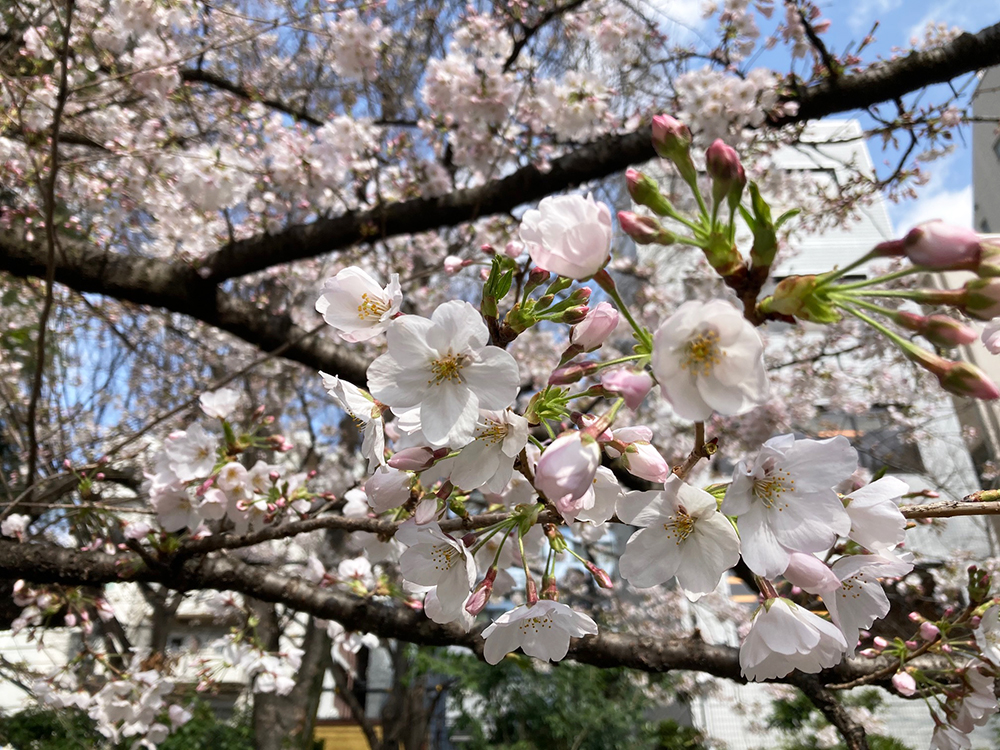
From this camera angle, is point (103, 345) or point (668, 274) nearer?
point (103, 345)

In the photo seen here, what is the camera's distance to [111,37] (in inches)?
144

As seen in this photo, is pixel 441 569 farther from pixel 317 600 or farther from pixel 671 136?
pixel 317 600

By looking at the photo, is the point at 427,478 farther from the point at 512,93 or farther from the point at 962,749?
the point at 512,93

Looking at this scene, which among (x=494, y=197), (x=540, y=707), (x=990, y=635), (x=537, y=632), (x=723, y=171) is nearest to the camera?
(x=723, y=171)

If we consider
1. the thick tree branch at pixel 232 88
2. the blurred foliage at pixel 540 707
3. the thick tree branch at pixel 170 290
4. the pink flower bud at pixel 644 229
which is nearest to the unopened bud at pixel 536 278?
the pink flower bud at pixel 644 229

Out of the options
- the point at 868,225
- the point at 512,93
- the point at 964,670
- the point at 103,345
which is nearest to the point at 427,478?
the point at 964,670

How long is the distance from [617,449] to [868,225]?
16.7 metres

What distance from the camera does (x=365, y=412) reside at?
97 centimetres

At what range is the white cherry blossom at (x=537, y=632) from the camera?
92 cm

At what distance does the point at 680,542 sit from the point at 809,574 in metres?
0.17

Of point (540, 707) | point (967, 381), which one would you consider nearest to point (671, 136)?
point (967, 381)

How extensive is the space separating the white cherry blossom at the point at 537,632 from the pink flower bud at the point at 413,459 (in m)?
0.28

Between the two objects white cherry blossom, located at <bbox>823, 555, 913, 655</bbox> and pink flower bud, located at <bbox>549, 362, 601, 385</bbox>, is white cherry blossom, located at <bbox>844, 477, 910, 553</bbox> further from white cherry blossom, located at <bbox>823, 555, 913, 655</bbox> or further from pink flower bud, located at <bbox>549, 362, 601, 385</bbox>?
pink flower bud, located at <bbox>549, 362, 601, 385</bbox>

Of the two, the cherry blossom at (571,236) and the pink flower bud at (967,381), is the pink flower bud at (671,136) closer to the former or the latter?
the cherry blossom at (571,236)
